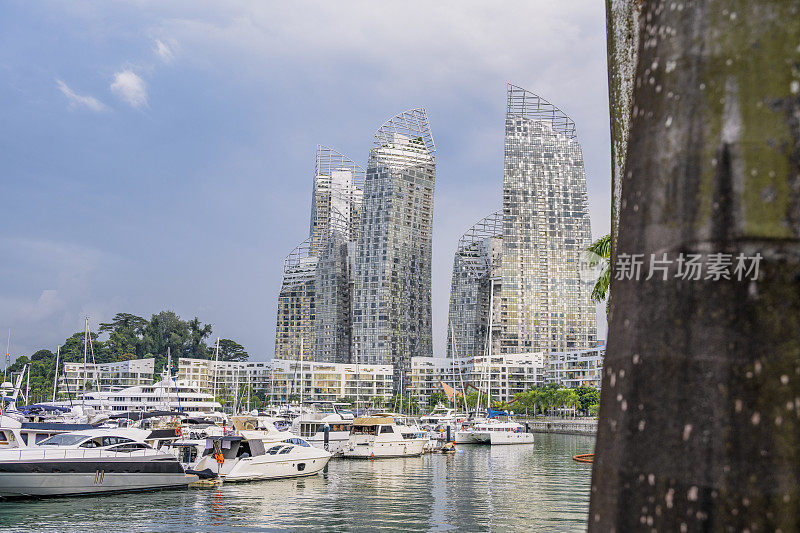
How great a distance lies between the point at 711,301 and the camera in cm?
179

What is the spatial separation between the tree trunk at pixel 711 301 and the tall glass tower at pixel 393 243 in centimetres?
15519

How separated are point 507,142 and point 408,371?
187 ft

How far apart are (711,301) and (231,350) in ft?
645

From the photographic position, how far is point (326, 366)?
491 feet

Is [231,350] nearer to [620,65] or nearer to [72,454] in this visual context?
[72,454]

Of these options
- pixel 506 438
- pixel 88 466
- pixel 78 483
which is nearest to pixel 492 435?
pixel 506 438

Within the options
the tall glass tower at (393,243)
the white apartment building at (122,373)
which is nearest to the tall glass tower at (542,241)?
the tall glass tower at (393,243)

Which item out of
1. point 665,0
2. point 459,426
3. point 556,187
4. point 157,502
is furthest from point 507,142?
point 665,0

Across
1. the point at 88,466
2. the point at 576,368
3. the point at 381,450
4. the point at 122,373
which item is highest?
the point at 576,368

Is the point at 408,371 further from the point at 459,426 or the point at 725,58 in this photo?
the point at 725,58

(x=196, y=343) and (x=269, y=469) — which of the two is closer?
(x=269, y=469)

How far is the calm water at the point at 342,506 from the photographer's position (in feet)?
67.6

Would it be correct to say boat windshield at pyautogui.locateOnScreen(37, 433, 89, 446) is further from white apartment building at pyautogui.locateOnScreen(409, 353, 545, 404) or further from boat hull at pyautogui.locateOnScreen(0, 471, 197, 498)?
white apartment building at pyautogui.locateOnScreen(409, 353, 545, 404)

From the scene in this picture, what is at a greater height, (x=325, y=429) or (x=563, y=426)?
(x=325, y=429)
